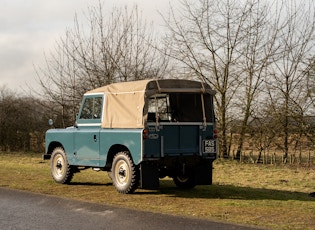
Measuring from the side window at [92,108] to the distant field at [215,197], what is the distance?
1.78m

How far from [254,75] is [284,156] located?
4135mm

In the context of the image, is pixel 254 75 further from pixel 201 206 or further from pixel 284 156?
pixel 201 206

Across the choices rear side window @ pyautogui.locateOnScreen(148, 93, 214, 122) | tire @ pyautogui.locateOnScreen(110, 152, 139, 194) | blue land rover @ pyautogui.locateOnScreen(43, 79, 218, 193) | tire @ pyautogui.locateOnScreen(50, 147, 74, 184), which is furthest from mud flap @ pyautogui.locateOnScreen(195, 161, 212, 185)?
tire @ pyautogui.locateOnScreen(50, 147, 74, 184)

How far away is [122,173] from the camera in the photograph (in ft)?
36.2

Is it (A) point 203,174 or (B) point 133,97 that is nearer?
(B) point 133,97

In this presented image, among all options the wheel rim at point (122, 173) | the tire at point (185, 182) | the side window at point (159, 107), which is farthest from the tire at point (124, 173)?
the tire at point (185, 182)

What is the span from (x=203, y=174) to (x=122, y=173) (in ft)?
6.19

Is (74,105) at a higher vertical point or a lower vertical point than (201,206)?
higher

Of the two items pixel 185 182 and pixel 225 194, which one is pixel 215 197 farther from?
pixel 185 182

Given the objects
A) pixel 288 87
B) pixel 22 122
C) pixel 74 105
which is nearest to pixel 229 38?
pixel 288 87

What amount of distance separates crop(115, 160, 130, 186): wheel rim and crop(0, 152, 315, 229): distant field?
1.07 feet

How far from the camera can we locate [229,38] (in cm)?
2484

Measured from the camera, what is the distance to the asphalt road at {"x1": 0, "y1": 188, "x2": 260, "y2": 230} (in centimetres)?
746

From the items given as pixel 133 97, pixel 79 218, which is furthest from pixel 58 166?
pixel 79 218
